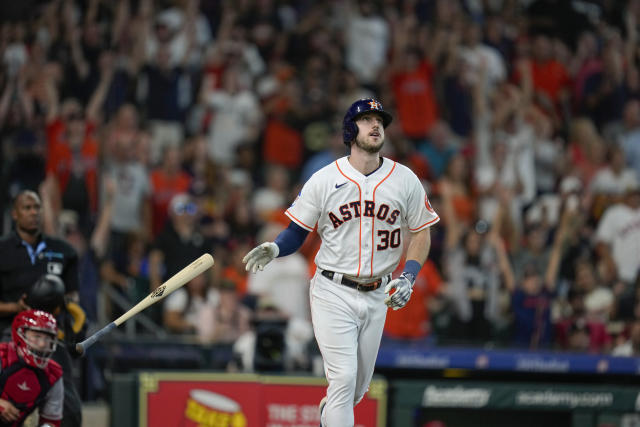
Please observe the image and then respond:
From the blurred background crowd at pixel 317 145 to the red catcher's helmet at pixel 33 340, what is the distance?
300 centimetres

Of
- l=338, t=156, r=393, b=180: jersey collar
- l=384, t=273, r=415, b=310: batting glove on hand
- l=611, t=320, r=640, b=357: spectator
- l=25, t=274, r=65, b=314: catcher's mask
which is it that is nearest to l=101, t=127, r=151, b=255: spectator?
l=25, t=274, r=65, b=314: catcher's mask

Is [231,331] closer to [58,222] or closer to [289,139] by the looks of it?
[58,222]

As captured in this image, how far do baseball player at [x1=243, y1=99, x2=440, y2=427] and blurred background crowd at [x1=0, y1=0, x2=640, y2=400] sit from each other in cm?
305

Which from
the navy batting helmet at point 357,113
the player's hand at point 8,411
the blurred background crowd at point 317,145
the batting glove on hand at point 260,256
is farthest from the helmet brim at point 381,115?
the blurred background crowd at point 317,145

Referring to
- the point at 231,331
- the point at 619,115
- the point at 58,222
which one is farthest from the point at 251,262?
the point at 619,115

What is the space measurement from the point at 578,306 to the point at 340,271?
17.6ft

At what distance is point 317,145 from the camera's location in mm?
13609

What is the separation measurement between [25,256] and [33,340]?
3.44ft

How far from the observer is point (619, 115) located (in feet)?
47.9

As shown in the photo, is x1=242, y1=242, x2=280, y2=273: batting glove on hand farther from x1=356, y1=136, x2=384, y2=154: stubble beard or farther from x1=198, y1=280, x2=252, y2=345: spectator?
x1=198, y1=280, x2=252, y2=345: spectator

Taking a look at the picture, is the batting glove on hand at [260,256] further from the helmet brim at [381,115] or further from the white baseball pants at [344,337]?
the helmet brim at [381,115]

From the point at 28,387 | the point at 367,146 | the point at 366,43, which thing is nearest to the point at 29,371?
the point at 28,387

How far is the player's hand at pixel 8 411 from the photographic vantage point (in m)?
6.68

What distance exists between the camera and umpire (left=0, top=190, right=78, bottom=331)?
7637 mm
